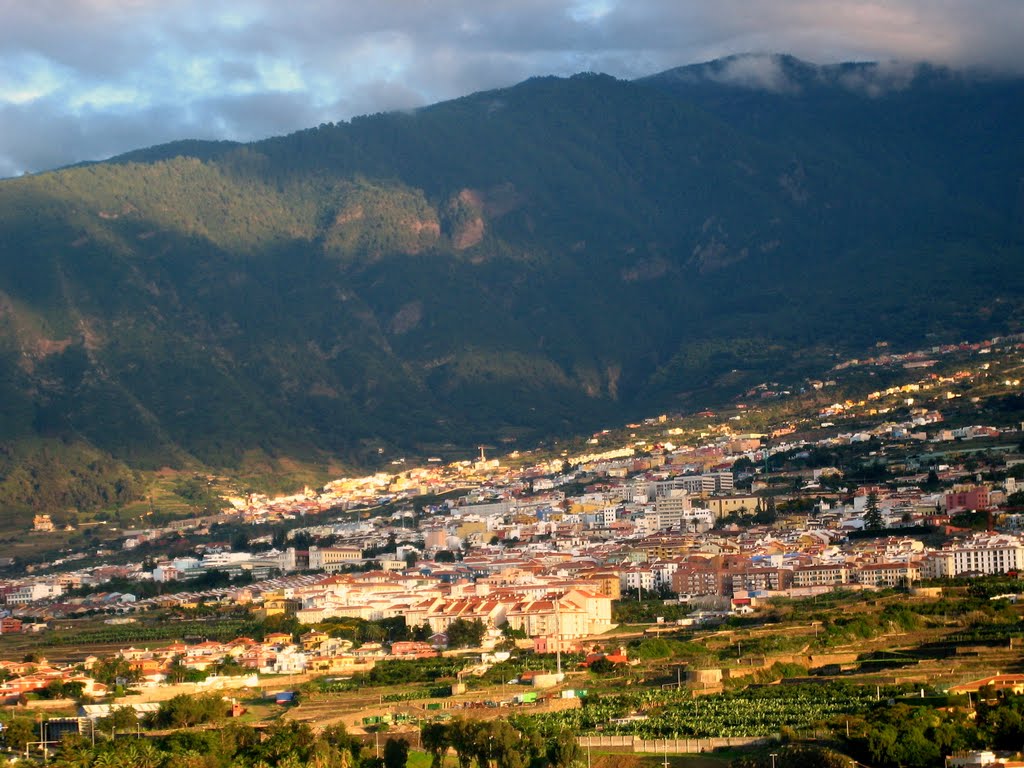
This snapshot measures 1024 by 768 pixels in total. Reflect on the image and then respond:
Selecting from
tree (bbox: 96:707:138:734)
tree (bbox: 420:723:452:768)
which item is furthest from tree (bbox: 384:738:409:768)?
tree (bbox: 96:707:138:734)

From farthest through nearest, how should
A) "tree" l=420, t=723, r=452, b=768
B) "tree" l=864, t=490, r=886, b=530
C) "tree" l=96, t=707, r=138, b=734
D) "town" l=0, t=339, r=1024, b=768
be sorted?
"tree" l=864, t=490, r=886, b=530 → "town" l=0, t=339, r=1024, b=768 → "tree" l=96, t=707, r=138, b=734 → "tree" l=420, t=723, r=452, b=768

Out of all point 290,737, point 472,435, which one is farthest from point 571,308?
point 290,737

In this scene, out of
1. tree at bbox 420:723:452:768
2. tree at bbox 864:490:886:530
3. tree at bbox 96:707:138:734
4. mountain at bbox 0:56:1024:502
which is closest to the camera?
tree at bbox 420:723:452:768

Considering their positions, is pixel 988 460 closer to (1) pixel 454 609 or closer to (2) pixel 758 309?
(1) pixel 454 609

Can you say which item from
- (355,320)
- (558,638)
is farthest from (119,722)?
(355,320)

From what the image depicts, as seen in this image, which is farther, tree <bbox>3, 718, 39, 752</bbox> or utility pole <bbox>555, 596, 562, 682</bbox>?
utility pole <bbox>555, 596, 562, 682</bbox>

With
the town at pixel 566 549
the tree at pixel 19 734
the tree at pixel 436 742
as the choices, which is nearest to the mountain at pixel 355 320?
the town at pixel 566 549

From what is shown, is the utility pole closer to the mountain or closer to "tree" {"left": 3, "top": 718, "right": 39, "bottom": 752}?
"tree" {"left": 3, "top": 718, "right": 39, "bottom": 752}
